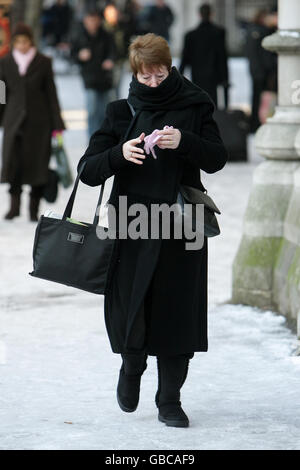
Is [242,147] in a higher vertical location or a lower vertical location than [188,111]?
lower

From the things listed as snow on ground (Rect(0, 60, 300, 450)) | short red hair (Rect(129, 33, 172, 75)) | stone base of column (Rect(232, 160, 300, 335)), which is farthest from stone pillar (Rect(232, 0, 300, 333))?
short red hair (Rect(129, 33, 172, 75))

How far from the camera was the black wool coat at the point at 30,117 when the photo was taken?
452 inches

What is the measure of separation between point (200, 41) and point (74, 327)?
10008mm

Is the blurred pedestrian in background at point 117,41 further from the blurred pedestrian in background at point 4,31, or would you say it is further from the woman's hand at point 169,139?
the woman's hand at point 169,139

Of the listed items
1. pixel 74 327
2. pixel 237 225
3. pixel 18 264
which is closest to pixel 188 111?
pixel 74 327

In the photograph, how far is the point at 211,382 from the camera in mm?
6422

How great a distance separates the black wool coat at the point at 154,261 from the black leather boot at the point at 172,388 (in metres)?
0.10

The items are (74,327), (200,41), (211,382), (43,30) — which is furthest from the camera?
(43,30)

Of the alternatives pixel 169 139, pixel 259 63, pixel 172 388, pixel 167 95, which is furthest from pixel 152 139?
pixel 259 63

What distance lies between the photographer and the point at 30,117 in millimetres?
11531

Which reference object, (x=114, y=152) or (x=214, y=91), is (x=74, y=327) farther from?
(x=214, y=91)

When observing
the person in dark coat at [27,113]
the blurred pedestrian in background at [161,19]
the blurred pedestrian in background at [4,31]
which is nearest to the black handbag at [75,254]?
the person in dark coat at [27,113]

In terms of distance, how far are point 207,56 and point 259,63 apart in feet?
3.69
